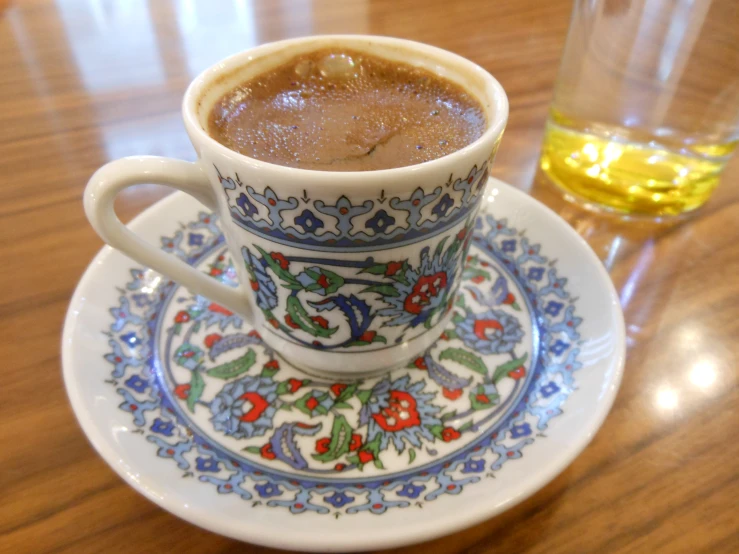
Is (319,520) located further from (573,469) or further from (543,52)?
(543,52)

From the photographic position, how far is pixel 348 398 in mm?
675

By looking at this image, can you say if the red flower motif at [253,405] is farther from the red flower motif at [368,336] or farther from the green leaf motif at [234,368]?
the red flower motif at [368,336]

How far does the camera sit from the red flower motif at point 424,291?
62cm

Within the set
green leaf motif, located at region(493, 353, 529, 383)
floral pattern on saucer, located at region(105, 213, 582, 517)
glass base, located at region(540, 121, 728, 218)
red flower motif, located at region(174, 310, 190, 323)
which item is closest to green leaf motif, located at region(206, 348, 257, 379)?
floral pattern on saucer, located at region(105, 213, 582, 517)

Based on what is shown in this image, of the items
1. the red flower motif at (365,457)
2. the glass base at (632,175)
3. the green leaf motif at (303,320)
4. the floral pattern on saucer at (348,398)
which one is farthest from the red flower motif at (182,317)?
the glass base at (632,175)

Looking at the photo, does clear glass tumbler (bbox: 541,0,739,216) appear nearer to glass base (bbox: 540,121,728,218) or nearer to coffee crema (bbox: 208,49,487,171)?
glass base (bbox: 540,121,728,218)

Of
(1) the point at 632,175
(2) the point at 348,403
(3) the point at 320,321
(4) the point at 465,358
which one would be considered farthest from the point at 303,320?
(1) the point at 632,175

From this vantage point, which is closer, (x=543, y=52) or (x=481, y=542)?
(x=481, y=542)

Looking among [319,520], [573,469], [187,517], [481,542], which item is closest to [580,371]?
[573,469]

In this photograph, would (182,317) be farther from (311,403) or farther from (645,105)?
(645,105)

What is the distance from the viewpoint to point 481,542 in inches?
21.4

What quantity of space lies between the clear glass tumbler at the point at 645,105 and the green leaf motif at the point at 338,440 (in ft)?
2.15

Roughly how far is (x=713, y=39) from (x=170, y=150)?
1009 mm

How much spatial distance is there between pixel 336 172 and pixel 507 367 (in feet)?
1.19
